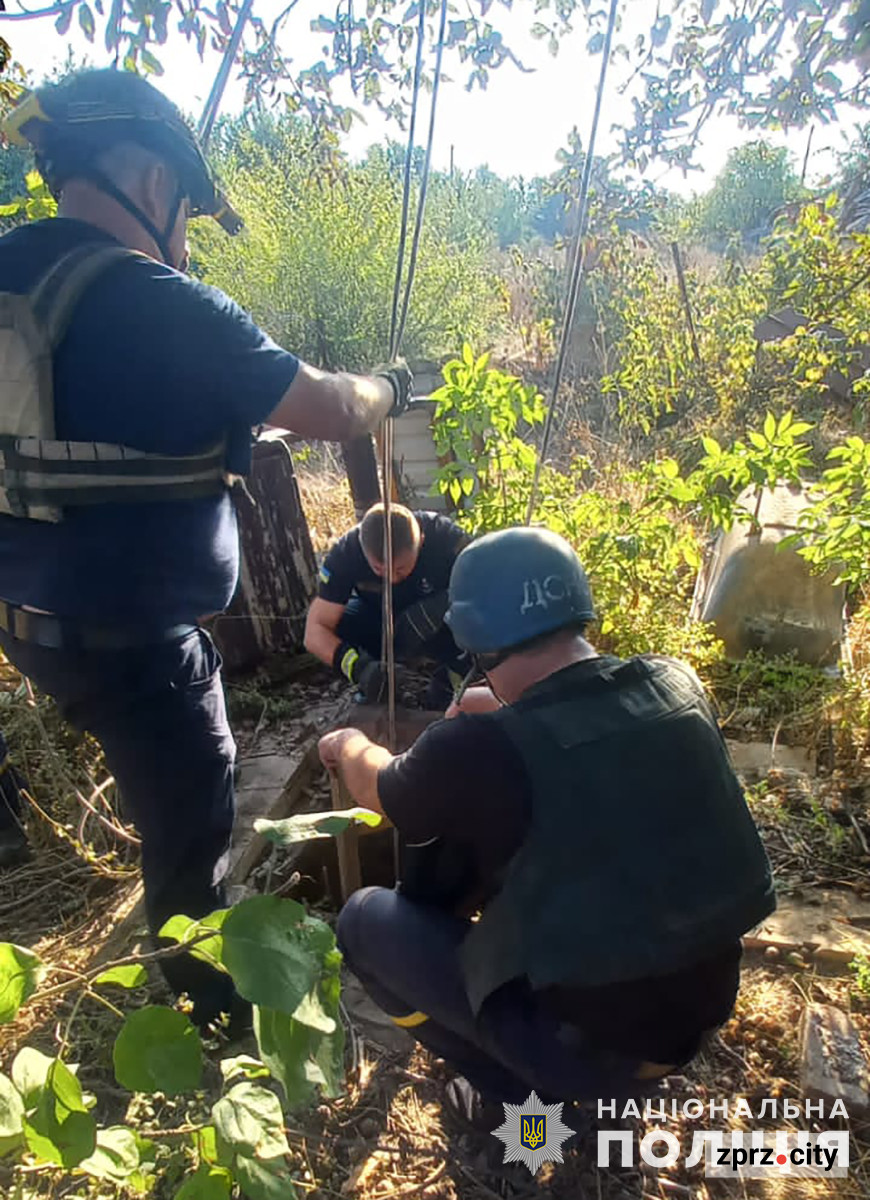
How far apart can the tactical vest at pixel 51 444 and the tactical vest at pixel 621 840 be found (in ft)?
2.85

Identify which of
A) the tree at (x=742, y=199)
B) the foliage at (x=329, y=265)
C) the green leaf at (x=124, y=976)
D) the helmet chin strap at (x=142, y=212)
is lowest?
the green leaf at (x=124, y=976)

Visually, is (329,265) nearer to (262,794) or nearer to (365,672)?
(365,672)

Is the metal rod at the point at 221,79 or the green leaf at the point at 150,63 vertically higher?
the green leaf at the point at 150,63

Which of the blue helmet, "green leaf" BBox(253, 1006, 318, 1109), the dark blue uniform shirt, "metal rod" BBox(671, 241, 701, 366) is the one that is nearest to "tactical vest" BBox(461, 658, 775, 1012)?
the blue helmet

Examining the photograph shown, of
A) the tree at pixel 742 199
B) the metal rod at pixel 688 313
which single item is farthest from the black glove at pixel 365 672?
the tree at pixel 742 199

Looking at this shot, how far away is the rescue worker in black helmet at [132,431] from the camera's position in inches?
57.8

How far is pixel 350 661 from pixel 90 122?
2190mm

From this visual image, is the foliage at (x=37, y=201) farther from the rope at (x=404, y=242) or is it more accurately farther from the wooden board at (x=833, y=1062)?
the wooden board at (x=833, y=1062)

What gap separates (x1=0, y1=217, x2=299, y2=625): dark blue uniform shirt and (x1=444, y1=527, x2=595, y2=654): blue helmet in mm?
569

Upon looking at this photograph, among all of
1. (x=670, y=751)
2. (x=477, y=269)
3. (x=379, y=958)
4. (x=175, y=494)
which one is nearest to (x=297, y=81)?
(x=175, y=494)

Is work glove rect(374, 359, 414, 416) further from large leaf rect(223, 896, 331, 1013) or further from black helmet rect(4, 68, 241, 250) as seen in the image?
large leaf rect(223, 896, 331, 1013)

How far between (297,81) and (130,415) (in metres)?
1.35

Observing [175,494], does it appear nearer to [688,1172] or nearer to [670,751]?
[670,751]

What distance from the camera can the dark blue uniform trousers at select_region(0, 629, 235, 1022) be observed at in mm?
1676
